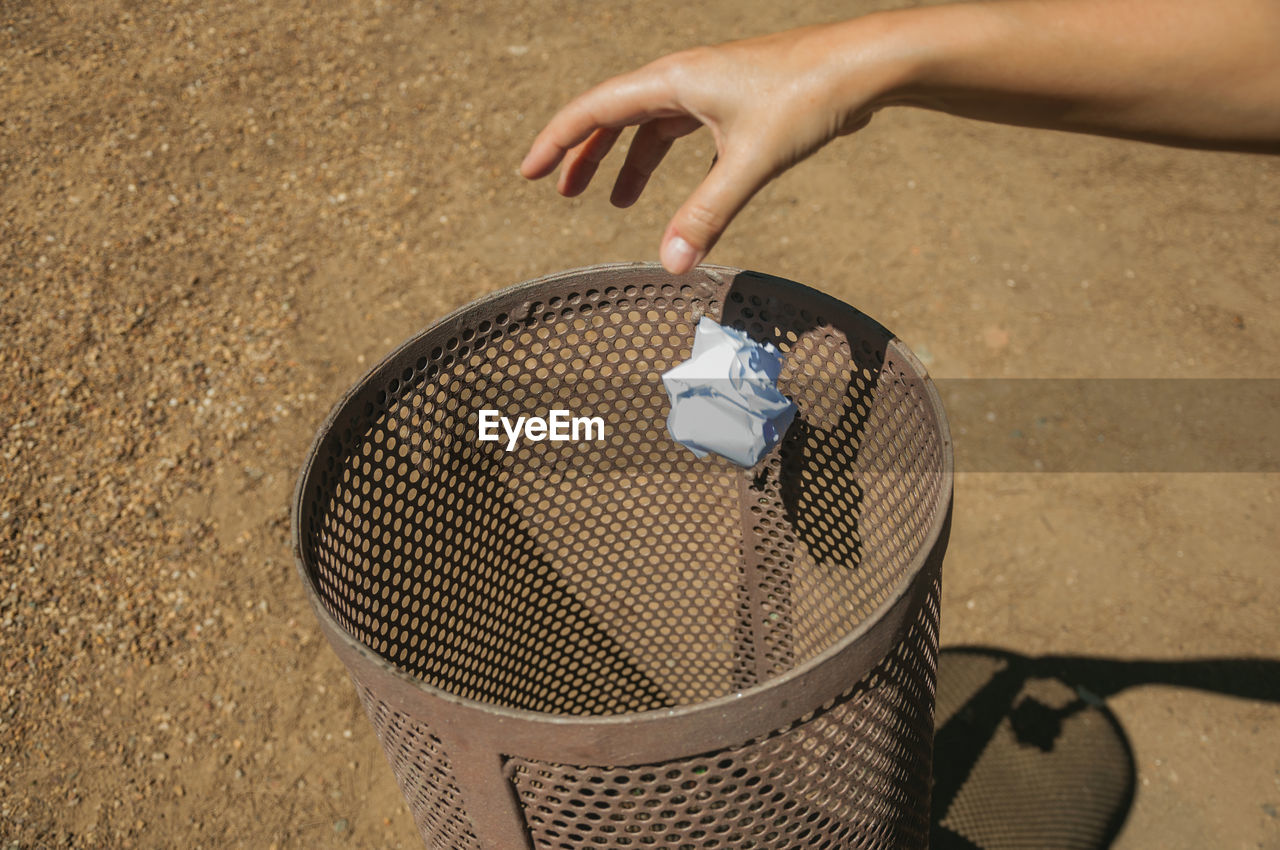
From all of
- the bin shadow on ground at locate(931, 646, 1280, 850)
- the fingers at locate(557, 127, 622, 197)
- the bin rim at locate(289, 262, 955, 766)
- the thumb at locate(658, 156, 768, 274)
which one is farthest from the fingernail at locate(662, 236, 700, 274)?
the bin shadow on ground at locate(931, 646, 1280, 850)

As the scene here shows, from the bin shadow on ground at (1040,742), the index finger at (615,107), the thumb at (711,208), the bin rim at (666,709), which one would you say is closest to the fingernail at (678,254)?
the thumb at (711,208)

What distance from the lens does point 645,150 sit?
1268mm

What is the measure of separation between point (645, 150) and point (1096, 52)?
0.56 metres

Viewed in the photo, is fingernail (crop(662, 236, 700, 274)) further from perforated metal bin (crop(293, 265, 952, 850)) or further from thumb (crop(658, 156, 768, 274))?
perforated metal bin (crop(293, 265, 952, 850))

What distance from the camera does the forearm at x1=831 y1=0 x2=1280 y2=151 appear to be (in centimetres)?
91

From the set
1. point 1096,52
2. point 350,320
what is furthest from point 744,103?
point 350,320

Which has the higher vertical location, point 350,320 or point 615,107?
point 615,107

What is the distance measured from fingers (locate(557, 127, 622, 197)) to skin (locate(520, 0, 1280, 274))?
0.66 ft

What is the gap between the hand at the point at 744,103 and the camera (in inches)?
36.8

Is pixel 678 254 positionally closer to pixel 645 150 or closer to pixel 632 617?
pixel 645 150

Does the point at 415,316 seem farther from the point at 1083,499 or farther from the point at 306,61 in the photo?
the point at 1083,499

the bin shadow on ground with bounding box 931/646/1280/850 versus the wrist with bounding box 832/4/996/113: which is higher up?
the wrist with bounding box 832/4/996/113

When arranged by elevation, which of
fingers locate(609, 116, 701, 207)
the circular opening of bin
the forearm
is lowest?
the circular opening of bin

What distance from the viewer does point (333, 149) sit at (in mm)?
3195
